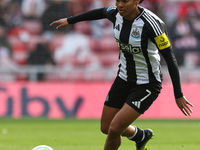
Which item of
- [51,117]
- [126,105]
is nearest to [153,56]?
[126,105]

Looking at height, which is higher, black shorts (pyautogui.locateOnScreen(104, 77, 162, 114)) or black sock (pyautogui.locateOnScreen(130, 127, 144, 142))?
black shorts (pyautogui.locateOnScreen(104, 77, 162, 114))

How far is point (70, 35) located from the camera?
57.4 ft

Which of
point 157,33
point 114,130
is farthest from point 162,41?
point 114,130

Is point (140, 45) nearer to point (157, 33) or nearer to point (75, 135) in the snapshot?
point (157, 33)

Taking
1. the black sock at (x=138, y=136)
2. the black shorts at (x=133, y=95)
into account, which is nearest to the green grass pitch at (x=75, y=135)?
the black sock at (x=138, y=136)

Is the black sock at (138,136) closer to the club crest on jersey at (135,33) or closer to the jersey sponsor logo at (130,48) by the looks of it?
the jersey sponsor logo at (130,48)

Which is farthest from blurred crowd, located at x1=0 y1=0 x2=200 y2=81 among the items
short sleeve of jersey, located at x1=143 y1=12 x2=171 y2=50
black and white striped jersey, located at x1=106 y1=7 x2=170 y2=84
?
short sleeve of jersey, located at x1=143 y1=12 x2=171 y2=50

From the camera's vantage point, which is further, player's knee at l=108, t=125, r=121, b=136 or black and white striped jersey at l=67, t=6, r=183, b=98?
player's knee at l=108, t=125, r=121, b=136

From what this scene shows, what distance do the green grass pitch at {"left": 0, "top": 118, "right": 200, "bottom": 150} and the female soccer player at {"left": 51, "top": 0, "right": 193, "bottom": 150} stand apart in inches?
78.4

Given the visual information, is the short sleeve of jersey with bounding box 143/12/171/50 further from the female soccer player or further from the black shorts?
the black shorts

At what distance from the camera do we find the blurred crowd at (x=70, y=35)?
16797mm

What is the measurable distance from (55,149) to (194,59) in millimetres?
10234

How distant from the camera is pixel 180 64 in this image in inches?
663

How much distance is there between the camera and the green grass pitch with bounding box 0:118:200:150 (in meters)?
8.22
